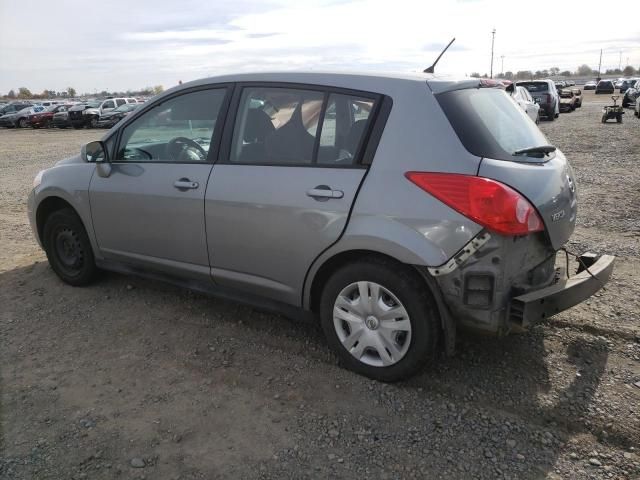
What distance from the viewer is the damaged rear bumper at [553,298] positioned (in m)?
2.69

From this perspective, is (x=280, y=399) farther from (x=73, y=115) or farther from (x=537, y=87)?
(x=73, y=115)

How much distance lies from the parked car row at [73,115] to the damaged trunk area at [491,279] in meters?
28.0

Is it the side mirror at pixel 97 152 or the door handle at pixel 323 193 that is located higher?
the side mirror at pixel 97 152

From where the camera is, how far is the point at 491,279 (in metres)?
2.67

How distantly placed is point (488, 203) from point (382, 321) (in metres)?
0.88

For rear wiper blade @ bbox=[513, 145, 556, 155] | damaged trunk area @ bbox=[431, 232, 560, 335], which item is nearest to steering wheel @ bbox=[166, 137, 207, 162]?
damaged trunk area @ bbox=[431, 232, 560, 335]

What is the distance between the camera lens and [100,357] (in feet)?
11.5

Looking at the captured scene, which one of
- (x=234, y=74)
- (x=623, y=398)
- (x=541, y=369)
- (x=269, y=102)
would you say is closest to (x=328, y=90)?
(x=269, y=102)

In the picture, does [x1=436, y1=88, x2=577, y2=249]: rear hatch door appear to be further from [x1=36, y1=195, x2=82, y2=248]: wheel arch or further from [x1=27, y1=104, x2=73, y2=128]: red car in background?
[x1=27, y1=104, x2=73, y2=128]: red car in background

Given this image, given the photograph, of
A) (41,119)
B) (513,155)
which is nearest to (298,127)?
(513,155)

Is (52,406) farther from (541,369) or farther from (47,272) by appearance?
(541,369)

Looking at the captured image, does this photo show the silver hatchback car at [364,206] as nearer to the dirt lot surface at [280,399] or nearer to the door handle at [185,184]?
the door handle at [185,184]

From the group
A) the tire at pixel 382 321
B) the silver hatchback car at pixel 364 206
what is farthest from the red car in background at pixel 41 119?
the tire at pixel 382 321

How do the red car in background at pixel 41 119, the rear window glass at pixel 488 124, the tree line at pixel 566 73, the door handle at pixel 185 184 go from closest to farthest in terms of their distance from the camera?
the rear window glass at pixel 488 124 → the door handle at pixel 185 184 → the red car in background at pixel 41 119 → the tree line at pixel 566 73
